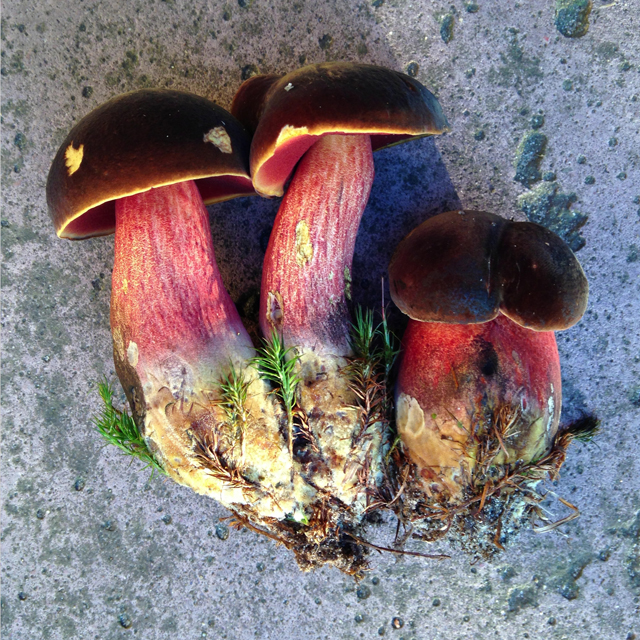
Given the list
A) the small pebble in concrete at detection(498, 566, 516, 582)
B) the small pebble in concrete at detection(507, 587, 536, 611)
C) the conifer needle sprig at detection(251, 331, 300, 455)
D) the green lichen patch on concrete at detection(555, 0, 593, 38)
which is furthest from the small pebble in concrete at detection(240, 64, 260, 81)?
the small pebble in concrete at detection(507, 587, 536, 611)

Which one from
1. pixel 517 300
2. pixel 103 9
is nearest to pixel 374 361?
pixel 517 300

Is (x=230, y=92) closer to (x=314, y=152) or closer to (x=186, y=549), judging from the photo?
(x=314, y=152)

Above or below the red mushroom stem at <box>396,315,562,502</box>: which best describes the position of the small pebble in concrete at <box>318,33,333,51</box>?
above

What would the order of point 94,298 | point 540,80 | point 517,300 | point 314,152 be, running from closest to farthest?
point 517,300 < point 314,152 < point 540,80 < point 94,298

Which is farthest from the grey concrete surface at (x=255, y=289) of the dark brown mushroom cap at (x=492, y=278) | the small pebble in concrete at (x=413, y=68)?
the dark brown mushroom cap at (x=492, y=278)

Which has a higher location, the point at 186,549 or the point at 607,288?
the point at 607,288

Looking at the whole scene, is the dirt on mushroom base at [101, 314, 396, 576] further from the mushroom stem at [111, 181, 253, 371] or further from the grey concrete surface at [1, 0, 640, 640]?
the grey concrete surface at [1, 0, 640, 640]

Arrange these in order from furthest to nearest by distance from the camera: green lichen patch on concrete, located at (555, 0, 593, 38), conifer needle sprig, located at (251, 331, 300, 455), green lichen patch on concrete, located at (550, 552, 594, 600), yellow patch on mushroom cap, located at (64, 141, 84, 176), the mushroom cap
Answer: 1. green lichen patch on concrete, located at (550, 552, 594, 600)
2. green lichen patch on concrete, located at (555, 0, 593, 38)
3. conifer needle sprig, located at (251, 331, 300, 455)
4. yellow patch on mushroom cap, located at (64, 141, 84, 176)
5. the mushroom cap
